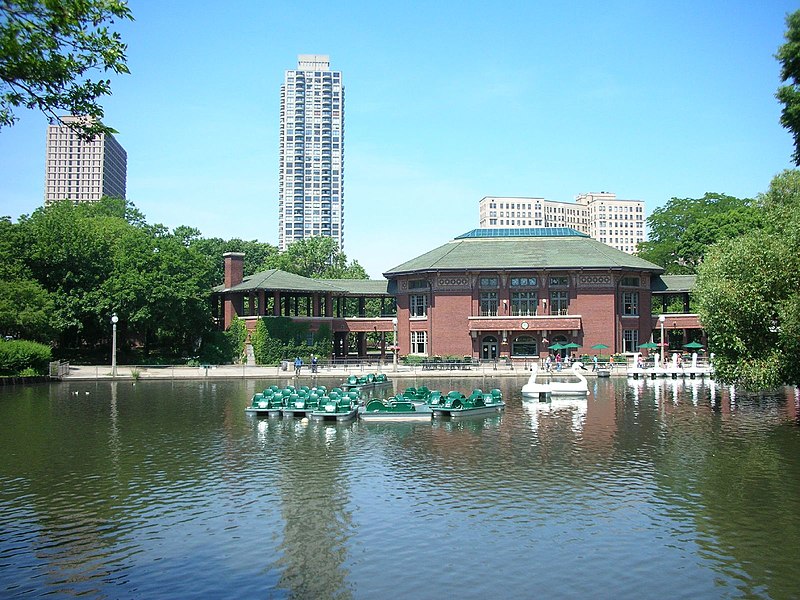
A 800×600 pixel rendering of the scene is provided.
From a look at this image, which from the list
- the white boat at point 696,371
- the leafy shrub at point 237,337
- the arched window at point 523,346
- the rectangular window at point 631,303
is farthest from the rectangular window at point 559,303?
the leafy shrub at point 237,337

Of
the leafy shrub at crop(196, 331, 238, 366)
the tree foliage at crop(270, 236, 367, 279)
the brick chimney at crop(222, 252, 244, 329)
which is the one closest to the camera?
the leafy shrub at crop(196, 331, 238, 366)

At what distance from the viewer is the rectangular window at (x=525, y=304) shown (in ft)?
239

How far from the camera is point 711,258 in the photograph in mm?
35969

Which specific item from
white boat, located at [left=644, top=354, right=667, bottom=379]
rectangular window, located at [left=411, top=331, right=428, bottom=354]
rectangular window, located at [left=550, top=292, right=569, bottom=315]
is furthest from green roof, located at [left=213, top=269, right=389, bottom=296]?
white boat, located at [left=644, top=354, right=667, bottom=379]

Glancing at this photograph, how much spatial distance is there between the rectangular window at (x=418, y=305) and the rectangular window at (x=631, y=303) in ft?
66.2

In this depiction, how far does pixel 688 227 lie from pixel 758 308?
76.4m

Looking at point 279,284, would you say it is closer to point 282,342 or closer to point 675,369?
point 282,342

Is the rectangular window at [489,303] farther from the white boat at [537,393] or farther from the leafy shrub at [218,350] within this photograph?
the white boat at [537,393]

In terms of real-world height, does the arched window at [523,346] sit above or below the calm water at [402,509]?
above

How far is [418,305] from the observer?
75.9m

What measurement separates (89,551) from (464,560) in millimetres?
7789

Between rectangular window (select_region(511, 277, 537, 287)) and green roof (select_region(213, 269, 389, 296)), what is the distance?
578 inches

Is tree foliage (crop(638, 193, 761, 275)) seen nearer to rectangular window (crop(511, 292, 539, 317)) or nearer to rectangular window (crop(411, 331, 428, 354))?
rectangular window (crop(511, 292, 539, 317))

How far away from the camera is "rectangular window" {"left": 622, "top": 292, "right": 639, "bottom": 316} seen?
7369 cm
